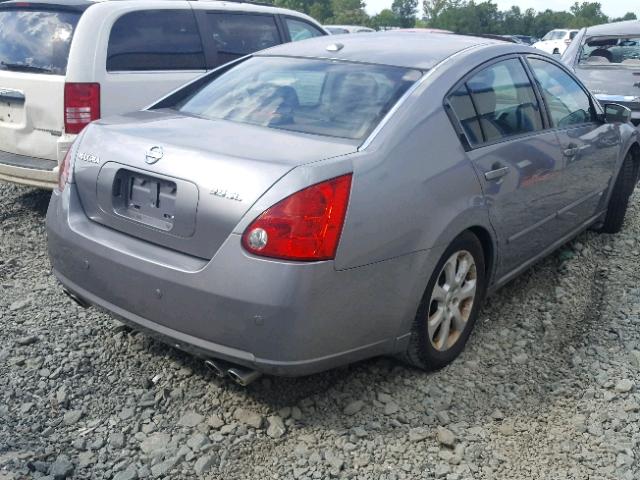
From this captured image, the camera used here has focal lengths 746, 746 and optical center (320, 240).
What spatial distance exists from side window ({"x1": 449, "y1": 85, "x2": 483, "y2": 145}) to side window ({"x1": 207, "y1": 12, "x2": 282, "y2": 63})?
355 cm

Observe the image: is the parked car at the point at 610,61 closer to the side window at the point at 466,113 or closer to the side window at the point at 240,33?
the side window at the point at 240,33

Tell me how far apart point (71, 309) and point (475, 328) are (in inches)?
88.3

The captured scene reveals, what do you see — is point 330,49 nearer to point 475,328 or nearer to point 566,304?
point 475,328

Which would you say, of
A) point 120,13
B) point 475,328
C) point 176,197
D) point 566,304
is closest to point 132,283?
point 176,197

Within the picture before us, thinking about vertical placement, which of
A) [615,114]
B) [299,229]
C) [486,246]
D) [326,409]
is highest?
[615,114]

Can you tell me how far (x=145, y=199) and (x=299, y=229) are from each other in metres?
0.74

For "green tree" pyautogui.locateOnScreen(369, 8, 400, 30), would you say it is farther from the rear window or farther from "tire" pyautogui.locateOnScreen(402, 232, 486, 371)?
"tire" pyautogui.locateOnScreen(402, 232, 486, 371)

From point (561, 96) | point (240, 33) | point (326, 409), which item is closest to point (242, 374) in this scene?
point (326, 409)

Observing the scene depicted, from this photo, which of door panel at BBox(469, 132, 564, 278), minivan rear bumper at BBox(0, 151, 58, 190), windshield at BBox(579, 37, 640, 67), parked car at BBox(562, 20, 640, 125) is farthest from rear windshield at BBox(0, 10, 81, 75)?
windshield at BBox(579, 37, 640, 67)

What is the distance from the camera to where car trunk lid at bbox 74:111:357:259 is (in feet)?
9.26

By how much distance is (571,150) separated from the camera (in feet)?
14.8

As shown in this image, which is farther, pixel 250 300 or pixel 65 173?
pixel 65 173

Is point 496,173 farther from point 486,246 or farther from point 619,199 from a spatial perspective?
point 619,199

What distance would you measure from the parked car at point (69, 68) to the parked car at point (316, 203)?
1605 millimetres
